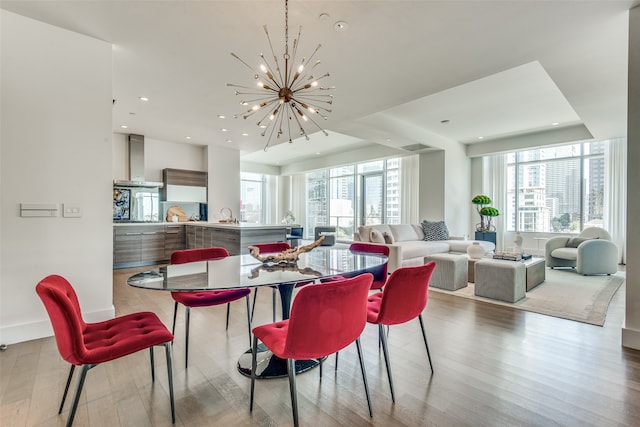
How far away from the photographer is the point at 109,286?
2.95 m

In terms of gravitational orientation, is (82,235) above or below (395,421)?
above

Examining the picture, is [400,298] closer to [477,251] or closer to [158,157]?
[477,251]

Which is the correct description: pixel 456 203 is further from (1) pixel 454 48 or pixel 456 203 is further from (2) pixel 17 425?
(2) pixel 17 425

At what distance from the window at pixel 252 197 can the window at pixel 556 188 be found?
27.1 feet

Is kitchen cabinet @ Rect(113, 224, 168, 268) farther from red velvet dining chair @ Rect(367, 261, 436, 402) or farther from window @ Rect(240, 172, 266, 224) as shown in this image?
red velvet dining chair @ Rect(367, 261, 436, 402)

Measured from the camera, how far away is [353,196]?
398 inches

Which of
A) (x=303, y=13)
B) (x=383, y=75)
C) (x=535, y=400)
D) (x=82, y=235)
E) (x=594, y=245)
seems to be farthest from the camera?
(x=594, y=245)

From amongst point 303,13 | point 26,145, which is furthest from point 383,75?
point 26,145

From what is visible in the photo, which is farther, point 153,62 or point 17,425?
point 153,62

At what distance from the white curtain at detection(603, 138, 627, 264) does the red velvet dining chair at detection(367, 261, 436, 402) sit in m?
6.82

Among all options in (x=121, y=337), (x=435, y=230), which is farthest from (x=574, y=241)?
(x=121, y=337)

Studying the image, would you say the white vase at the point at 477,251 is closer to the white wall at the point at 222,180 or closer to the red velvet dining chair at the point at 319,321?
the red velvet dining chair at the point at 319,321

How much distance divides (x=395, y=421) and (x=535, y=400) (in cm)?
87

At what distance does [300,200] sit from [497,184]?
6562mm
